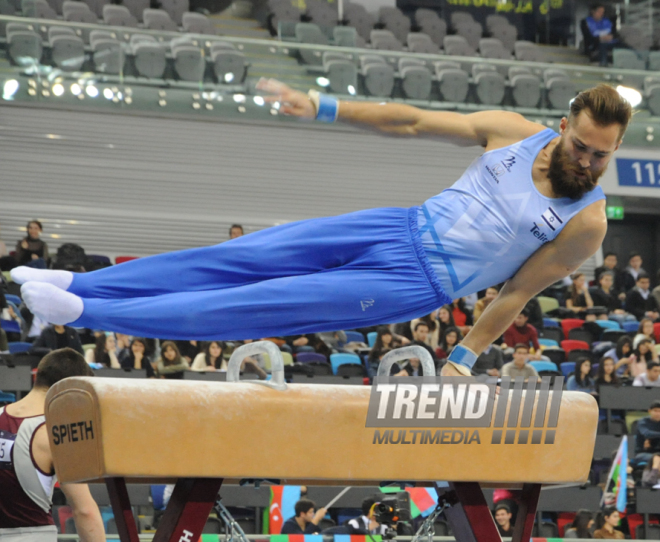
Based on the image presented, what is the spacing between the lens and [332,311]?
2.96 metres

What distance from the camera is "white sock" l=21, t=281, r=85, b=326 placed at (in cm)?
271

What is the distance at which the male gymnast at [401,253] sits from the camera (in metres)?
2.87

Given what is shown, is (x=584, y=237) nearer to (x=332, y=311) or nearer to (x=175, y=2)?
(x=332, y=311)

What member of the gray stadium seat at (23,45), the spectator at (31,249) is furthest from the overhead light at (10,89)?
the spectator at (31,249)

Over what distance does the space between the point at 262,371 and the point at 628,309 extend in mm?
5689

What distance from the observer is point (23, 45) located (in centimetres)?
1109

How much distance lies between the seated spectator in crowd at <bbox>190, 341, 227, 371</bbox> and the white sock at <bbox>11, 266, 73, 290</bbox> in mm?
5512

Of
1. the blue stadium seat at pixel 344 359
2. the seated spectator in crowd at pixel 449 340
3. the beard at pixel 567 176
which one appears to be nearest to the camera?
the beard at pixel 567 176

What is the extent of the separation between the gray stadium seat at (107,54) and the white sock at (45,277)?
362 inches

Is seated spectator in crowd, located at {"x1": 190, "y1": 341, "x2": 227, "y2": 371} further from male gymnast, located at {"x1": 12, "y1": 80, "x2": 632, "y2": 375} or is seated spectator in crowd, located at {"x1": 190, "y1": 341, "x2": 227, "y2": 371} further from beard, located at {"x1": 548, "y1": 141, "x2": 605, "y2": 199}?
beard, located at {"x1": 548, "y1": 141, "x2": 605, "y2": 199}

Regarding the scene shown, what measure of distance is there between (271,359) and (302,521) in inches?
160

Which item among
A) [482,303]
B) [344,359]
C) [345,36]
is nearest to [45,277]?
[344,359]

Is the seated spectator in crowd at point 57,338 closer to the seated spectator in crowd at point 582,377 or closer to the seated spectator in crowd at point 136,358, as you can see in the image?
the seated spectator in crowd at point 136,358

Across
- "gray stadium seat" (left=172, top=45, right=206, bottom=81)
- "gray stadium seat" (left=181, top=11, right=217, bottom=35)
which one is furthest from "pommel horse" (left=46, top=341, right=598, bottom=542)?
"gray stadium seat" (left=181, top=11, right=217, bottom=35)
